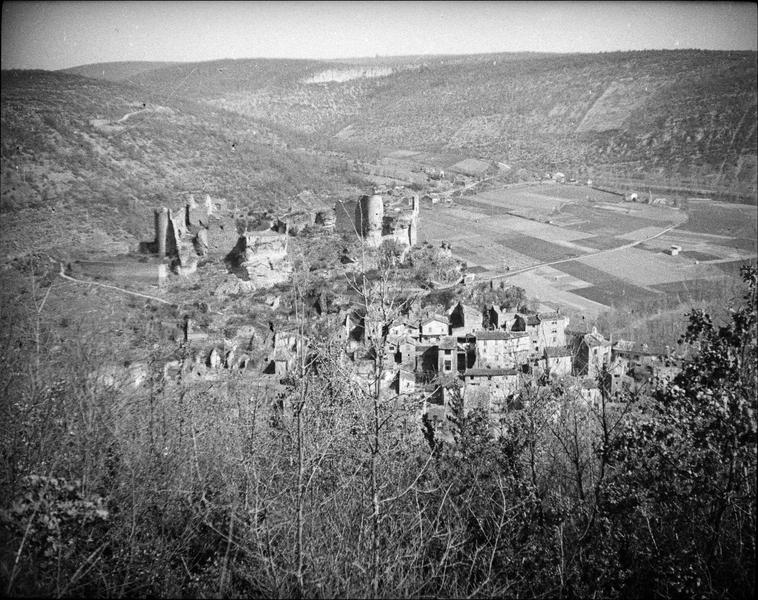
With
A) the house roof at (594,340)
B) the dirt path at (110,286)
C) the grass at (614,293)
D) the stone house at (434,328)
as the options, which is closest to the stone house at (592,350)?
the house roof at (594,340)

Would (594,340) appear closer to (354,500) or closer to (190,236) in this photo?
(354,500)

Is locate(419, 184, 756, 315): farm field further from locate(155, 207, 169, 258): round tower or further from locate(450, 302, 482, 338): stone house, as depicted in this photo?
locate(155, 207, 169, 258): round tower

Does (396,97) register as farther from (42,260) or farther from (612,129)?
(42,260)

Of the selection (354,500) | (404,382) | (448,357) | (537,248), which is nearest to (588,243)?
(537,248)

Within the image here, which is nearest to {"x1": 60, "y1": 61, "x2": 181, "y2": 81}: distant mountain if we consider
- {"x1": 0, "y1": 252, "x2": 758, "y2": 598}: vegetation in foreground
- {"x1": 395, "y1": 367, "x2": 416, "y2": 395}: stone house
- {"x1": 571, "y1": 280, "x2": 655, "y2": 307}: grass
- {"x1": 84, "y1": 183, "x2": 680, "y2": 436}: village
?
{"x1": 84, "y1": 183, "x2": 680, "y2": 436}: village

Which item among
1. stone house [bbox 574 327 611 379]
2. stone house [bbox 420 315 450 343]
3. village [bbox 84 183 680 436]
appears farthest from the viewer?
stone house [bbox 420 315 450 343]

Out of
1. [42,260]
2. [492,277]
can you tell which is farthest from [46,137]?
[492,277]

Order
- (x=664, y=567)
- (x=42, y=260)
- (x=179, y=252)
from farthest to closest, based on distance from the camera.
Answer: (x=179, y=252) < (x=42, y=260) < (x=664, y=567)
